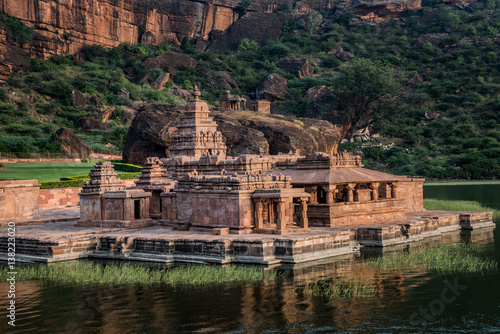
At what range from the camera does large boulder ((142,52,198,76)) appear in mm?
92438

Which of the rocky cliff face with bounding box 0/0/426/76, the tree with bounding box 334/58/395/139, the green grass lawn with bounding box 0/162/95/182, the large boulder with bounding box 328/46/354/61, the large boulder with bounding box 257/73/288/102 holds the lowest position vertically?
the green grass lawn with bounding box 0/162/95/182

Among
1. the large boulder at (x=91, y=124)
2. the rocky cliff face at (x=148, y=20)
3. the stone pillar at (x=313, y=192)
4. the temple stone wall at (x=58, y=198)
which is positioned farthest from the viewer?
the rocky cliff face at (x=148, y=20)

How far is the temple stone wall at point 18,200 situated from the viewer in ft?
102

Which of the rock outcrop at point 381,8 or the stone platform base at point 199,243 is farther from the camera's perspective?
the rock outcrop at point 381,8

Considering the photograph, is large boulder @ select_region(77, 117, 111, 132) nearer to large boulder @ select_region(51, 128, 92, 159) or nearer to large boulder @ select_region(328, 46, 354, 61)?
large boulder @ select_region(51, 128, 92, 159)

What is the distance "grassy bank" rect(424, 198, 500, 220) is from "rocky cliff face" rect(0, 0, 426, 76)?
59964mm

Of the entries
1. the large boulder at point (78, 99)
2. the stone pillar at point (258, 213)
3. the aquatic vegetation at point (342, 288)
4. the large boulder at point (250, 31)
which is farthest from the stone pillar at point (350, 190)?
the large boulder at point (250, 31)

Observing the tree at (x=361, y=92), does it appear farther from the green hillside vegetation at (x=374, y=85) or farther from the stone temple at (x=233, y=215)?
the stone temple at (x=233, y=215)

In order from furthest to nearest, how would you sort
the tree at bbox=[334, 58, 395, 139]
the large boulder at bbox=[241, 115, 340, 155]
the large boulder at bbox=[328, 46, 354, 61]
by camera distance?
the large boulder at bbox=[328, 46, 354, 61] < the tree at bbox=[334, 58, 395, 139] < the large boulder at bbox=[241, 115, 340, 155]

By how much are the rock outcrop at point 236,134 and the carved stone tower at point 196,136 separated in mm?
10004

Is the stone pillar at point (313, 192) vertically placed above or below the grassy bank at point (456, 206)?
above

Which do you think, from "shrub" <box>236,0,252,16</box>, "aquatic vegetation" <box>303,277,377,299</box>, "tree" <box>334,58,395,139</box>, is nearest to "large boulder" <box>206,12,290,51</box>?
"shrub" <box>236,0,252,16</box>

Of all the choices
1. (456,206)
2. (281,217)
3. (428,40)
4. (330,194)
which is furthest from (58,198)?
(428,40)

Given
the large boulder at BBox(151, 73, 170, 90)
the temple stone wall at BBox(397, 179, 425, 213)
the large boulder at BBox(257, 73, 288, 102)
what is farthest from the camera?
the large boulder at BBox(257, 73, 288, 102)
